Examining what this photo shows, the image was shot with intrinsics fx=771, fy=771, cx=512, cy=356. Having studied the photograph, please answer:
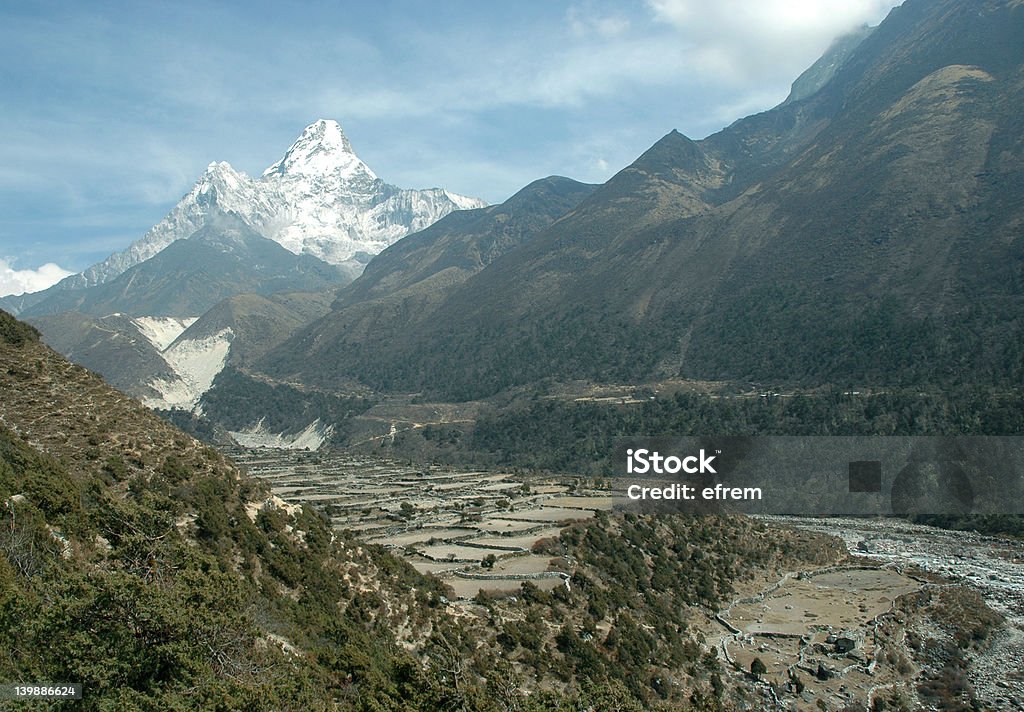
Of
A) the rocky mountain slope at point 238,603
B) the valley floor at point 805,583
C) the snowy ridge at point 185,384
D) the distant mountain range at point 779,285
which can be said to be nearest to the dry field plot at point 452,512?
the valley floor at point 805,583

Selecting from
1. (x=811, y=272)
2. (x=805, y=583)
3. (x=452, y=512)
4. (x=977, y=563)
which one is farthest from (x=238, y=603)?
(x=811, y=272)

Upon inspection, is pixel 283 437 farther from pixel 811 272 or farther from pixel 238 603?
pixel 238 603

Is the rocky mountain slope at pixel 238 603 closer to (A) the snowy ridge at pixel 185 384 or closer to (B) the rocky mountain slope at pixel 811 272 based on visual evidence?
(B) the rocky mountain slope at pixel 811 272

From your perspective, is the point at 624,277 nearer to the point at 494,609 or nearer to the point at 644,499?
the point at 644,499

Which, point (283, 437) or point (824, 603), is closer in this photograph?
point (824, 603)

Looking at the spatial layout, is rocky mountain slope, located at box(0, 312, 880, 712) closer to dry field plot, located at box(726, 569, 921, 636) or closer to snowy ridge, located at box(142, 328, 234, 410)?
dry field plot, located at box(726, 569, 921, 636)

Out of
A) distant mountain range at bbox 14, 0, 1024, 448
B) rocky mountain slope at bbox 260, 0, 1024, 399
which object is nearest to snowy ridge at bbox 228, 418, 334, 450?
distant mountain range at bbox 14, 0, 1024, 448
